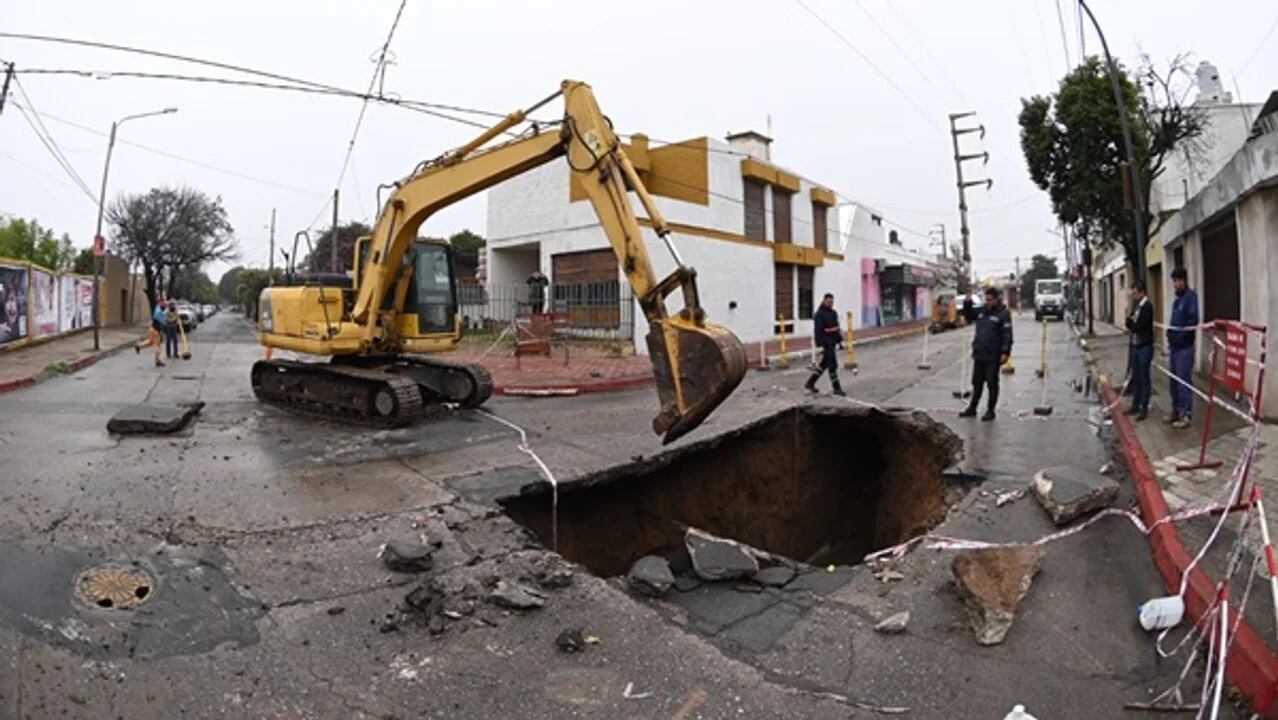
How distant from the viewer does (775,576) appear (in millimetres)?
5387

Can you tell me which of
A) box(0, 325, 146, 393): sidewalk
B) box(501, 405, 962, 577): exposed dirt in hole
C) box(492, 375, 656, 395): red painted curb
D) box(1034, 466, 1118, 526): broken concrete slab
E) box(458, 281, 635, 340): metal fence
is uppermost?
box(458, 281, 635, 340): metal fence

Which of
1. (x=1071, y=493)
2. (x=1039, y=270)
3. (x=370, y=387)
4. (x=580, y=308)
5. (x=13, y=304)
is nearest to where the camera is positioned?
(x=1071, y=493)

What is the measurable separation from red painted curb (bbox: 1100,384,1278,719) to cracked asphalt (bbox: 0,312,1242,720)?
0.58ft

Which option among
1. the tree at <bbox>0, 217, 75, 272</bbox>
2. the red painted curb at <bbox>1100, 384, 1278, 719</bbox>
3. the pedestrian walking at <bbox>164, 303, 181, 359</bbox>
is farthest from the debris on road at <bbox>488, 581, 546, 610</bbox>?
the tree at <bbox>0, 217, 75, 272</bbox>

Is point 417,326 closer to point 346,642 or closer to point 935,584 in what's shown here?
point 346,642

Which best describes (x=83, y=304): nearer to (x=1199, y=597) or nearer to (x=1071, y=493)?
(x=1071, y=493)

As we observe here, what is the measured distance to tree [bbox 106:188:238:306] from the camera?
4012cm

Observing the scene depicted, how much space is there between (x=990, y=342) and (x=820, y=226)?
2473 cm

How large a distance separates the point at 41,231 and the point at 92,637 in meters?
59.9

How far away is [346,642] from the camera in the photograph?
4.26 metres

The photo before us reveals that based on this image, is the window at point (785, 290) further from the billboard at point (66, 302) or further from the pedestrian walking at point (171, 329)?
the billboard at point (66, 302)

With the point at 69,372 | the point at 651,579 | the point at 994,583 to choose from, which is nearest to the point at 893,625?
the point at 994,583

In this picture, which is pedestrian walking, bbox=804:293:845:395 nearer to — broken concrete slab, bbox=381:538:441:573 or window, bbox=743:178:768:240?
broken concrete slab, bbox=381:538:441:573

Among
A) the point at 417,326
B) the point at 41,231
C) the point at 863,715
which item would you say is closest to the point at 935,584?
the point at 863,715
